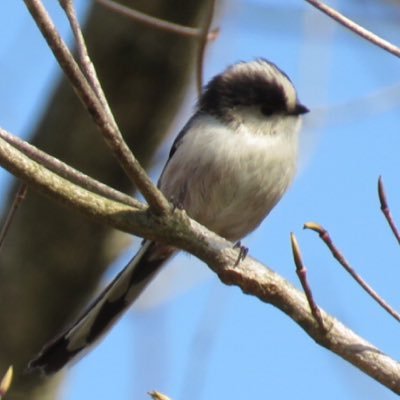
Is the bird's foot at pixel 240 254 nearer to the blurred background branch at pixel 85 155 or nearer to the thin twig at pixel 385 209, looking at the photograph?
the thin twig at pixel 385 209

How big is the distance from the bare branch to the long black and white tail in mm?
762

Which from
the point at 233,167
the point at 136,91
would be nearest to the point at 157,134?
the point at 136,91

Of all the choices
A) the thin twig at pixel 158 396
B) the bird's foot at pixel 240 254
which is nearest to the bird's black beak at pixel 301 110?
the bird's foot at pixel 240 254

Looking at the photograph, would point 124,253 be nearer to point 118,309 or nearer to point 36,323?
point 36,323

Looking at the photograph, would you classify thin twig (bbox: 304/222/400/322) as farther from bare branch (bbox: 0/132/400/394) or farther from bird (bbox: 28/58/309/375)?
bird (bbox: 28/58/309/375)

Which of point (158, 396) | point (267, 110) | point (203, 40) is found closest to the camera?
point (158, 396)

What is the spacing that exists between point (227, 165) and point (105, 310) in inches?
21.6

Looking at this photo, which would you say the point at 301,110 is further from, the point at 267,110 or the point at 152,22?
the point at 152,22

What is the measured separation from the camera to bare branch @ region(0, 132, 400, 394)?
216cm

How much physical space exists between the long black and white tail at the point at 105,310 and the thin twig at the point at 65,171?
807mm

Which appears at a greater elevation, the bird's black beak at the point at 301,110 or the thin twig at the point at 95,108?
the thin twig at the point at 95,108

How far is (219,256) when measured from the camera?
2.31 m

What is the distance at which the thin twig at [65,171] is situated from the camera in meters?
2.17

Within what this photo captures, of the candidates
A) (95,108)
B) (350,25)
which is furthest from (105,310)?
(350,25)
